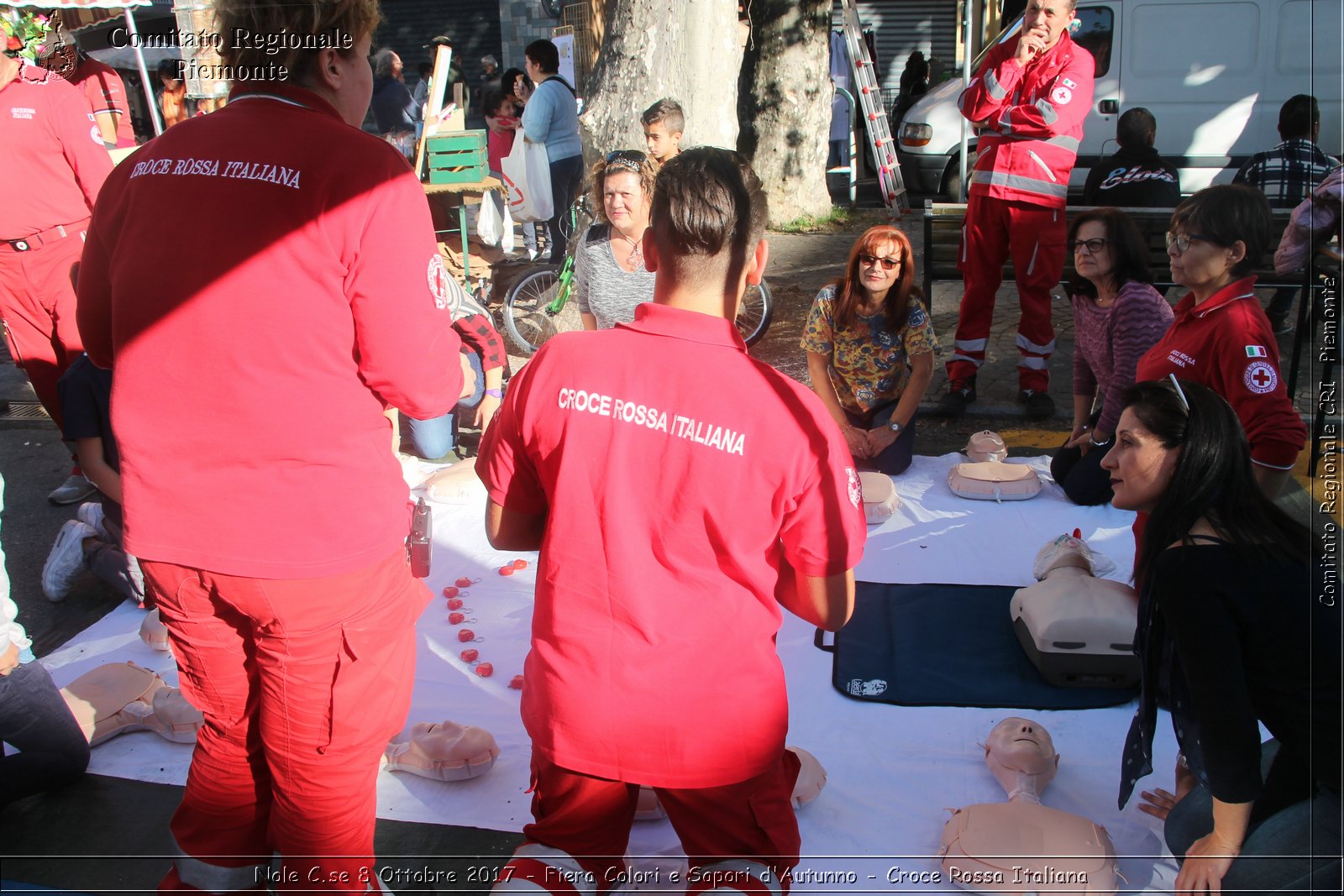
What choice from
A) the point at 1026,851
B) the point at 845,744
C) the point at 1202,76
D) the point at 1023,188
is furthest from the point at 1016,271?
the point at 1202,76

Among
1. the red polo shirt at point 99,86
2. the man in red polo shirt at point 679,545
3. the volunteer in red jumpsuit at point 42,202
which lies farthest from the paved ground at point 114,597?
the red polo shirt at point 99,86

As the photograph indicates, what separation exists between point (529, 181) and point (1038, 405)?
4443mm

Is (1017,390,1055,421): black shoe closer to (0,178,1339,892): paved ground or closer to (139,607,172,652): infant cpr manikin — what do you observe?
(0,178,1339,892): paved ground

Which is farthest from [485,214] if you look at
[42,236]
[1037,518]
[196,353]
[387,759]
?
[196,353]

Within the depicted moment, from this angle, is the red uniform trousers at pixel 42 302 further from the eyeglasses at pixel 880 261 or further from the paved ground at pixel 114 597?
the eyeglasses at pixel 880 261

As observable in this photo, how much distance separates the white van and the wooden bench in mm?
3472

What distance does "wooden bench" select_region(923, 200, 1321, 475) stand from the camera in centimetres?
525

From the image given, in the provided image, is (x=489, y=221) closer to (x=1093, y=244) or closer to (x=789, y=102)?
(x=789, y=102)

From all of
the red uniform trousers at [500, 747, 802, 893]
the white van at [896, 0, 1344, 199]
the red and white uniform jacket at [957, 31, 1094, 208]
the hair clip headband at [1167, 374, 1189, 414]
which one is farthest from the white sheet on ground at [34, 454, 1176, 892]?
the white van at [896, 0, 1344, 199]

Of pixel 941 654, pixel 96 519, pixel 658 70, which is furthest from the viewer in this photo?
pixel 658 70

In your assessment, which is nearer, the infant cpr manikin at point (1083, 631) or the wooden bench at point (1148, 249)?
the infant cpr manikin at point (1083, 631)

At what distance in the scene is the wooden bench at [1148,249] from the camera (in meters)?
5.25

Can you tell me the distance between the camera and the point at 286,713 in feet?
6.22

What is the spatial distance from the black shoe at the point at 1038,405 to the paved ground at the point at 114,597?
0.20 ft
